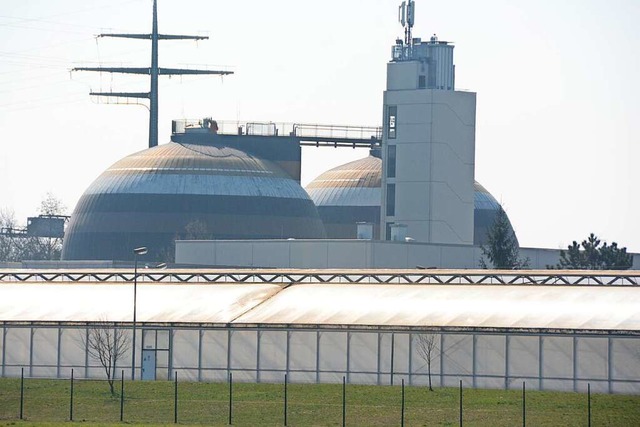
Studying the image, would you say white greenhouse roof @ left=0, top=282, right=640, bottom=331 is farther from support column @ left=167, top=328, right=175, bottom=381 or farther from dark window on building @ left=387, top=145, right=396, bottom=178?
dark window on building @ left=387, top=145, right=396, bottom=178

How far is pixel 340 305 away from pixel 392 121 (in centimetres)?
5813

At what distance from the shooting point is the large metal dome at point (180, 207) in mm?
161250

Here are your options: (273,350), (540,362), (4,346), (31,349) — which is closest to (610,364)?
(540,362)

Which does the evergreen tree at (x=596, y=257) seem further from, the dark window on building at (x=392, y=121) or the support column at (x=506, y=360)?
the support column at (x=506, y=360)

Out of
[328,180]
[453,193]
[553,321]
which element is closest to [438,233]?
[453,193]

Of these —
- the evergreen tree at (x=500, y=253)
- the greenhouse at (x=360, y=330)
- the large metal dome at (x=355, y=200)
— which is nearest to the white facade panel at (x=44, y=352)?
the greenhouse at (x=360, y=330)

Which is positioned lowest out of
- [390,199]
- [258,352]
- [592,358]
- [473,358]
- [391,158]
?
[258,352]

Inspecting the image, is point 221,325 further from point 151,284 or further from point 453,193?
point 453,193

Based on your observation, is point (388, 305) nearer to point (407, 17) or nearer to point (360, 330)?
point (360, 330)

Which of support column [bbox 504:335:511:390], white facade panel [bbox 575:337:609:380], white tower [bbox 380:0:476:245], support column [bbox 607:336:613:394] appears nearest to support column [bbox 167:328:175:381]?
support column [bbox 504:335:511:390]

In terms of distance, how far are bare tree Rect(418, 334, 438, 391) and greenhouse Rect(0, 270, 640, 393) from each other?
2.6 inches

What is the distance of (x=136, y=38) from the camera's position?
179000 millimetres

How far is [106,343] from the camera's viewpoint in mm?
83312

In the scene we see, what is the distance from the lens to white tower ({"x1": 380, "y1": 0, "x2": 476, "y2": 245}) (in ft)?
455
